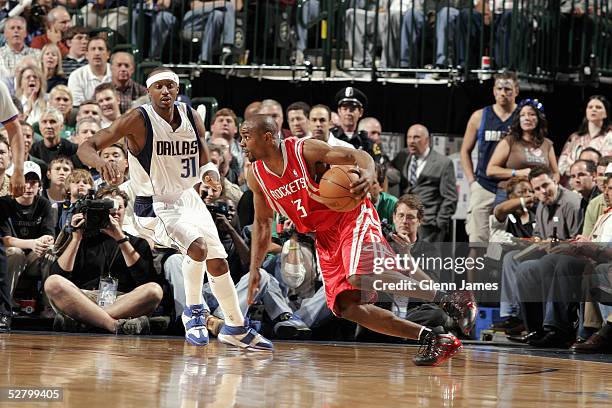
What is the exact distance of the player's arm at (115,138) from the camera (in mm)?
7479

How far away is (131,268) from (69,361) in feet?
9.06

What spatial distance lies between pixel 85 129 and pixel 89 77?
1.58 m

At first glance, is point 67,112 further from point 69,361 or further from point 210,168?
point 69,361

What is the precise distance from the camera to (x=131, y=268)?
363 inches

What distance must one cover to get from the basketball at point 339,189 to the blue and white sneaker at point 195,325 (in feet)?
5.29

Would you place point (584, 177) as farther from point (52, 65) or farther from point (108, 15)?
point (108, 15)

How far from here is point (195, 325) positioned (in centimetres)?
810

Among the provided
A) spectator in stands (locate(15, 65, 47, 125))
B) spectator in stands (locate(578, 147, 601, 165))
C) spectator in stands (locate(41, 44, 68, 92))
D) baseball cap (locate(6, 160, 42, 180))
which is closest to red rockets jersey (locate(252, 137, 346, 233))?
baseball cap (locate(6, 160, 42, 180))

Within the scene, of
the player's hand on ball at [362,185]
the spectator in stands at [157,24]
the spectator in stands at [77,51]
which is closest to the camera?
the player's hand on ball at [362,185]

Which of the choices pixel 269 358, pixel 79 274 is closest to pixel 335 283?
pixel 269 358

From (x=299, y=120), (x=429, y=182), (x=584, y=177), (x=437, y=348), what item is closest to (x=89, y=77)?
(x=299, y=120)

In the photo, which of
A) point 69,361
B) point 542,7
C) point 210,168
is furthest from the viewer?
point 542,7

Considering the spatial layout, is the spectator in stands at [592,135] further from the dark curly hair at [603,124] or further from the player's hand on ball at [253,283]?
the player's hand on ball at [253,283]

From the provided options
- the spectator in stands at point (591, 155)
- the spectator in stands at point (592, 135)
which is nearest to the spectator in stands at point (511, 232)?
the spectator in stands at point (591, 155)
